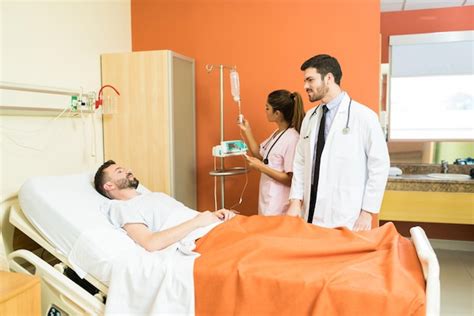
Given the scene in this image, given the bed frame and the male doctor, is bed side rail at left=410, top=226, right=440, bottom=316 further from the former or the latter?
the male doctor

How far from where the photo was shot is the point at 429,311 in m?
1.25

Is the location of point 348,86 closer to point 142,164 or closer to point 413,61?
point 413,61

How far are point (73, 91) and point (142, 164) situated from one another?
2.19 feet

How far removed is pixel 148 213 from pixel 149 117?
0.96 m

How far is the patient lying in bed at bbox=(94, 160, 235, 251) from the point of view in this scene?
1825 millimetres

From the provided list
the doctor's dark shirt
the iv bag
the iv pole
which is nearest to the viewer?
the doctor's dark shirt

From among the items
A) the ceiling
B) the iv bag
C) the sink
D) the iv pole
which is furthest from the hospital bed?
the ceiling

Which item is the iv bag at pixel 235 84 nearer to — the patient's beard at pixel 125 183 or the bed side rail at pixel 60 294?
the patient's beard at pixel 125 183

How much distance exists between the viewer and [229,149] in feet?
8.48

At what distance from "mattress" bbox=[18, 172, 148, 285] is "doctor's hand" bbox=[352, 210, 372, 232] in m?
1.12

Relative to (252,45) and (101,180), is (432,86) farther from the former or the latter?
(101,180)

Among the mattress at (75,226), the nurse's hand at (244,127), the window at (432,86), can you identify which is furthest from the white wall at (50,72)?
the window at (432,86)

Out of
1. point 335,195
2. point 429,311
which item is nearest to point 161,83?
point 335,195

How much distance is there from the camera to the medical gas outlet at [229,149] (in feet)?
8.37
